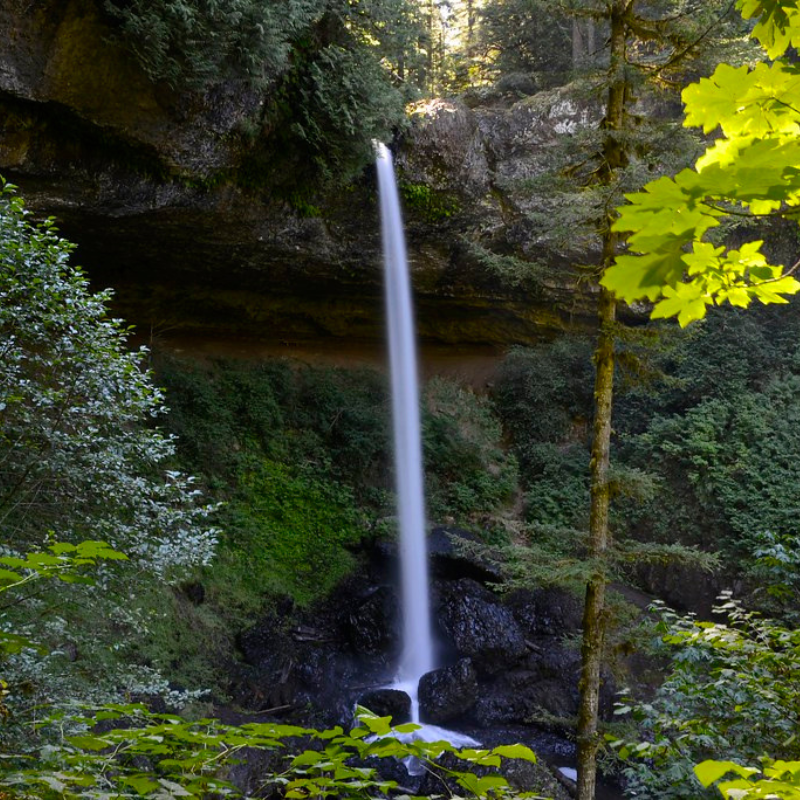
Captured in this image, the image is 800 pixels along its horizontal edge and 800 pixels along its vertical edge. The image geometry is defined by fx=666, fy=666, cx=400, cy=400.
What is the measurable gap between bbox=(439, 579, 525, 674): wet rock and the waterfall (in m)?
0.46

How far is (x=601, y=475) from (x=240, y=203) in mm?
6292

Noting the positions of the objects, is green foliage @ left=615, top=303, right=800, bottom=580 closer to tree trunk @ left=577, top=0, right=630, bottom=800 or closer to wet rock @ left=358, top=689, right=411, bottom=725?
wet rock @ left=358, top=689, right=411, bottom=725

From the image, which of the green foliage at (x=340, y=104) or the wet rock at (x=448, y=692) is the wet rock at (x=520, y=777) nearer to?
the wet rock at (x=448, y=692)

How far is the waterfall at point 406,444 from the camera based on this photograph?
8.88 meters

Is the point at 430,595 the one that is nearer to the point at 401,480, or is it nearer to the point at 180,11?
the point at 401,480

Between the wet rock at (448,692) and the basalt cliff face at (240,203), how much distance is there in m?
4.56

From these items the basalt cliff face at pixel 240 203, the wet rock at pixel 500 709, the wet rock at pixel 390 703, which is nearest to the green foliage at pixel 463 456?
the basalt cliff face at pixel 240 203

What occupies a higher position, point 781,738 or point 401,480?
point 401,480

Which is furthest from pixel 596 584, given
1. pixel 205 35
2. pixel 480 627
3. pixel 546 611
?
pixel 205 35

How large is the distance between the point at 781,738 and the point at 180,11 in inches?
274

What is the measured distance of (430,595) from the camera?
9.27m

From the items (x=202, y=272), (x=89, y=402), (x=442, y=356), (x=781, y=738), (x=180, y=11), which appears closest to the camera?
(x=781, y=738)

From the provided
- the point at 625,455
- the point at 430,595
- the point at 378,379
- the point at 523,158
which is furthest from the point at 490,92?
the point at 430,595

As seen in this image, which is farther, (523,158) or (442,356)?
(442,356)
